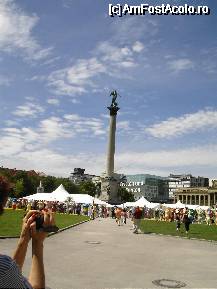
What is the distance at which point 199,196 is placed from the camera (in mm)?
171625

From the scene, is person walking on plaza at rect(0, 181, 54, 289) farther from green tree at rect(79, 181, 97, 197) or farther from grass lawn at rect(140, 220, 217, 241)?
green tree at rect(79, 181, 97, 197)

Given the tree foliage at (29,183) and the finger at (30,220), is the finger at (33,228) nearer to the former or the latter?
the finger at (30,220)

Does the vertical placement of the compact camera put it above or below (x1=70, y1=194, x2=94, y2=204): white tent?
below

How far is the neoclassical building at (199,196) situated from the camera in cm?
16550

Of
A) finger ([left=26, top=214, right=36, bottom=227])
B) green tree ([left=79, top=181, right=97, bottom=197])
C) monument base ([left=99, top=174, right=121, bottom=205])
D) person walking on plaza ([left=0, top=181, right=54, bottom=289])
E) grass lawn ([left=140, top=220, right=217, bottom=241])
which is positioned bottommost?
grass lawn ([left=140, top=220, right=217, bottom=241])

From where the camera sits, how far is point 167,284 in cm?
1082

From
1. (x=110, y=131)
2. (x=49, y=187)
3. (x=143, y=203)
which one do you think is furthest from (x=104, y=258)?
(x=49, y=187)

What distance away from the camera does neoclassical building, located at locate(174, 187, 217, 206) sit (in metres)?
166

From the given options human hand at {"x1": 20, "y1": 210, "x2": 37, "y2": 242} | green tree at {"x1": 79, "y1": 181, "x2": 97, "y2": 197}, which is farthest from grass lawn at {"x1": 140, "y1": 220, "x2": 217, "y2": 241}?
green tree at {"x1": 79, "y1": 181, "x2": 97, "y2": 197}

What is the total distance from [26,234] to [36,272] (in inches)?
13.9

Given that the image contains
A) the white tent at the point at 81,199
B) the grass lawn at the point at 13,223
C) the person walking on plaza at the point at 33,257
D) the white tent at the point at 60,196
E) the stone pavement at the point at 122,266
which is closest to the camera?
the person walking on plaza at the point at 33,257

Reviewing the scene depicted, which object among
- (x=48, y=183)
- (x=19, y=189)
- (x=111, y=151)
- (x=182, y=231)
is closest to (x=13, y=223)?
(x=182, y=231)

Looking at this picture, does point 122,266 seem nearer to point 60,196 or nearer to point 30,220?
point 30,220

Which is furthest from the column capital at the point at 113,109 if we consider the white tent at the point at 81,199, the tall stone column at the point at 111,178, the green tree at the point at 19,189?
the green tree at the point at 19,189
